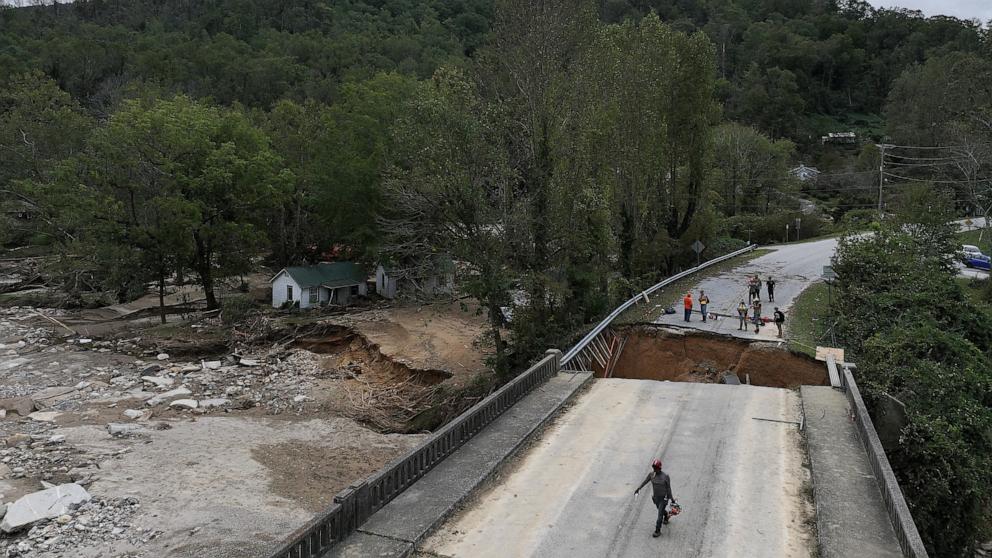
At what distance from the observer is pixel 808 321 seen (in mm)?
23797

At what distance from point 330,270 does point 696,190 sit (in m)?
21.6

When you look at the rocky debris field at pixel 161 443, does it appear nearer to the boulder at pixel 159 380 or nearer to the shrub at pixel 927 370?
the boulder at pixel 159 380

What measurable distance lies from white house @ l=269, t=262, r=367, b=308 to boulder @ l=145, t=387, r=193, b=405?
1202 cm

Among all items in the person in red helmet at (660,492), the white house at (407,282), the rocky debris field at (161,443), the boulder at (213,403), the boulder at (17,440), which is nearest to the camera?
the person in red helmet at (660,492)

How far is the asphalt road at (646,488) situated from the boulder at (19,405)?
19.3 metres

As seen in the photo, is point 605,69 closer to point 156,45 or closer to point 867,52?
point 156,45

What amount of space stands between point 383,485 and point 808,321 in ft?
62.0

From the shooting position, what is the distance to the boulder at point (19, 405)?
2245 centimetres

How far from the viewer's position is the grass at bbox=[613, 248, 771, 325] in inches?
966

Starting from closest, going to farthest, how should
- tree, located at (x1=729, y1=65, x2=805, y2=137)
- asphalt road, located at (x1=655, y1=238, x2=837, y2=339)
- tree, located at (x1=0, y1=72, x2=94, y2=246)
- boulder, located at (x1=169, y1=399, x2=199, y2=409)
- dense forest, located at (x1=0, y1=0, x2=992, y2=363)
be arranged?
1. dense forest, located at (x1=0, y1=0, x2=992, y2=363)
2. asphalt road, located at (x1=655, y1=238, x2=837, y2=339)
3. boulder, located at (x1=169, y1=399, x2=199, y2=409)
4. tree, located at (x1=0, y1=72, x2=94, y2=246)
5. tree, located at (x1=729, y1=65, x2=805, y2=137)

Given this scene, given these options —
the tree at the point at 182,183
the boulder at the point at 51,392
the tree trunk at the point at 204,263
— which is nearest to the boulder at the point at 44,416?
the boulder at the point at 51,392

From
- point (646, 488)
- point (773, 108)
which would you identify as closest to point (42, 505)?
point (646, 488)

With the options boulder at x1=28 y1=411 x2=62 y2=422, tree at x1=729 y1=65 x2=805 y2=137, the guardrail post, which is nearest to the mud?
the guardrail post

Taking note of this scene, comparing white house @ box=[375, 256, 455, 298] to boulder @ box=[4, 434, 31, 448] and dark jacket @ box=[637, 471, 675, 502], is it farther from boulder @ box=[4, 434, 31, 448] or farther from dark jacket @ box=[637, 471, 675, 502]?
dark jacket @ box=[637, 471, 675, 502]
